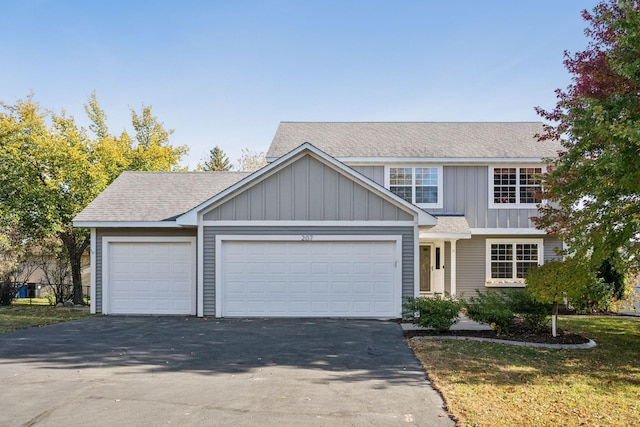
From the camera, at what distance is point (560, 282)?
997cm

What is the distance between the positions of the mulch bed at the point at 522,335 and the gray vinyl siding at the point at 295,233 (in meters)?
2.54

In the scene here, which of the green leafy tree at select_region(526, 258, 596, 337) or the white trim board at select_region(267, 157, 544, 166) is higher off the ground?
the white trim board at select_region(267, 157, 544, 166)

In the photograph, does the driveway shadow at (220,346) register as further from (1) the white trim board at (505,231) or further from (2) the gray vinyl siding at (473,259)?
(1) the white trim board at (505,231)

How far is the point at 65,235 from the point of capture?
1992 centimetres

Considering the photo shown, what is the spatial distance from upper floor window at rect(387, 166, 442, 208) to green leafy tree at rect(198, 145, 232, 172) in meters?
35.2

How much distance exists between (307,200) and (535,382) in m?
8.15

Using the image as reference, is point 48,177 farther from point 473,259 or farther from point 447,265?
point 473,259

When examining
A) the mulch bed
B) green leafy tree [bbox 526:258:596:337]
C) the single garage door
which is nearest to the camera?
green leafy tree [bbox 526:258:596:337]

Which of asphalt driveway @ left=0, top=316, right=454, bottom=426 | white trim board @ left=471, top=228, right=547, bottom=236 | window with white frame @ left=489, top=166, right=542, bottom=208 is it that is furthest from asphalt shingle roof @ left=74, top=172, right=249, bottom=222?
window with white frame @ left=489, top=166, right=542, bottom=208

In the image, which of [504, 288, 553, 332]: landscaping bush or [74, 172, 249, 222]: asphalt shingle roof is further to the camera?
[74, 172, 249, 222]: asphalt shingle roof

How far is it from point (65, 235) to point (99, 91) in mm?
13870

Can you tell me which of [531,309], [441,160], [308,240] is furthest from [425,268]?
[531,309]

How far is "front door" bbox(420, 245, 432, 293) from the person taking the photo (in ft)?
59.1

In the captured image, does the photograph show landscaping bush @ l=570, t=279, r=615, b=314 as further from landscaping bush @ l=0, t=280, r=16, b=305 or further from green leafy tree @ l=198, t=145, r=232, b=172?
green leafy tree @ l=198, t=145, r=232, b=172
